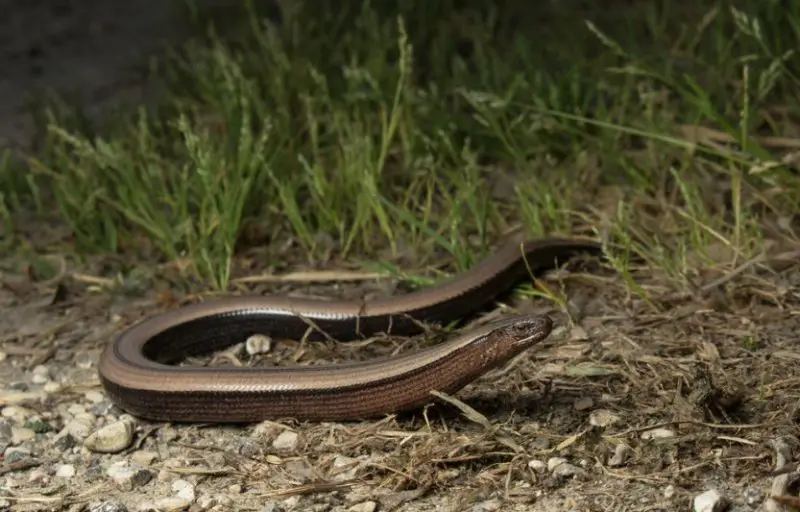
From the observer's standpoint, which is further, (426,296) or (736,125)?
(736,125)

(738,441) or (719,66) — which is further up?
(719,66)

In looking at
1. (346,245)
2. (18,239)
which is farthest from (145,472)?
(18,239)

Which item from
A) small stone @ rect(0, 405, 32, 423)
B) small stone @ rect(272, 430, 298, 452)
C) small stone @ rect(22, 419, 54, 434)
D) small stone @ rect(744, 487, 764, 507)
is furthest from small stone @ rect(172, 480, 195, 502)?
small stone @ rect(744, 487, 764, 507)

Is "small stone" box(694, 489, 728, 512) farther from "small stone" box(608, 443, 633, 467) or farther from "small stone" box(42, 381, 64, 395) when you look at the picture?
"small stone" box(42, 381, 64, 395)

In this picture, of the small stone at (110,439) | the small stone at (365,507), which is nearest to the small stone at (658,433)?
the small stone at (365,507)

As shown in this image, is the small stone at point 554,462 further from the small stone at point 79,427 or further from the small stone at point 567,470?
the small stone at point 79,427

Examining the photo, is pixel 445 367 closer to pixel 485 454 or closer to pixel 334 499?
pixel 485 454
